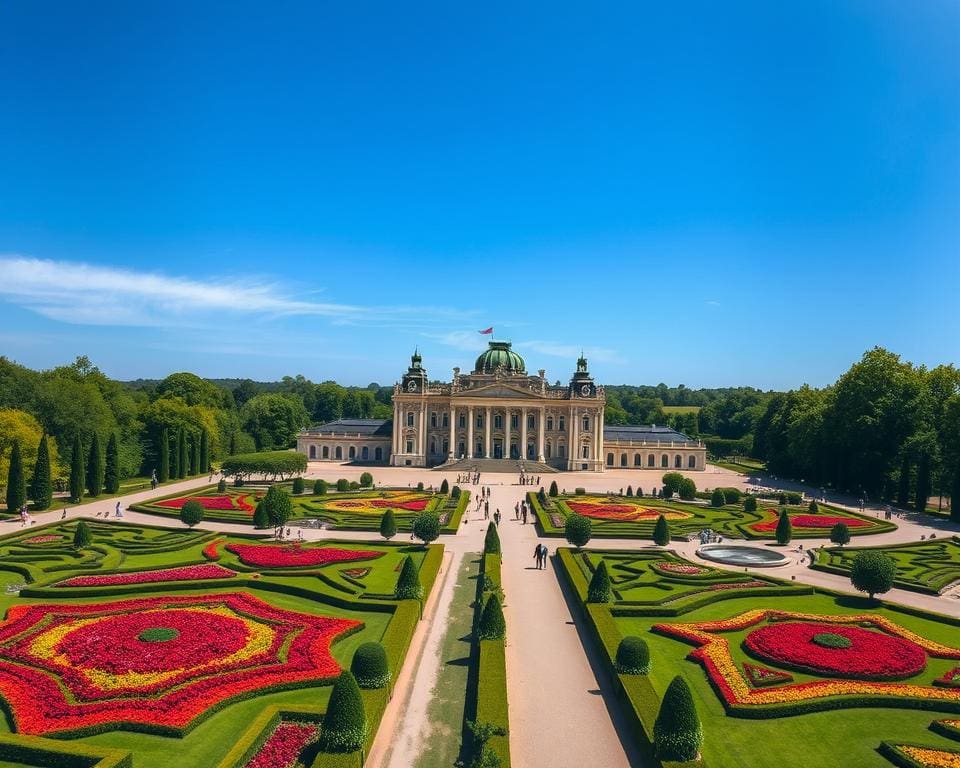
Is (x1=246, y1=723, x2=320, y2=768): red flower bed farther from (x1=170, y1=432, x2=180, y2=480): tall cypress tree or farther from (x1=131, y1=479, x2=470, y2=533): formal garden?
(x1=170, y1=432, x2=180, y2=480): tall cypress tree

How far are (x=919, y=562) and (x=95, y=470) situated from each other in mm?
57919

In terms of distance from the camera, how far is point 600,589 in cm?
2781

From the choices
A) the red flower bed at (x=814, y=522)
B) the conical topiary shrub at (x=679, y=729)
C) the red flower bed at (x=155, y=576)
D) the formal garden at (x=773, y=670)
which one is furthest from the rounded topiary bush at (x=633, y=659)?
the red flower bed at (x=814, y=522)

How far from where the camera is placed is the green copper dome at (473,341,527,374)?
10038 centimetres

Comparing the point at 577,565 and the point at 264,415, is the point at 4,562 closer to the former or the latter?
the point at 577,565

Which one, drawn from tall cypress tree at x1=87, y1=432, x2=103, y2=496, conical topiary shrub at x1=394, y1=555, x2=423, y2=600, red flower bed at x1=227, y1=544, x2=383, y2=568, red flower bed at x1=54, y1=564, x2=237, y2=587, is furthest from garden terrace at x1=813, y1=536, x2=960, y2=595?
tall cypress tree at x1=87, y1=432, x2=103, y2=496

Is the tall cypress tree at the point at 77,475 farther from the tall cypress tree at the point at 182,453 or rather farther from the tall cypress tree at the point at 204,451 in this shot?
the tall cypress tree at the point at 204,451

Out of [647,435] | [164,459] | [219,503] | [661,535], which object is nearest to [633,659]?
[661,535]

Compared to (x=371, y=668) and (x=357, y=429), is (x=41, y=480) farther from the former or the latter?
(x=357, y=429)

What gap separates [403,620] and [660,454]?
7623 cm

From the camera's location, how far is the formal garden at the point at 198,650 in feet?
53.0

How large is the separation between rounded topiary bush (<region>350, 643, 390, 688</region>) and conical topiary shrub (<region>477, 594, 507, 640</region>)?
4.90 meters

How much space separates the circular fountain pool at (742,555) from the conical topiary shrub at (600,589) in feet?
40.7

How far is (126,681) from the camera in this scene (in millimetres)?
19531
